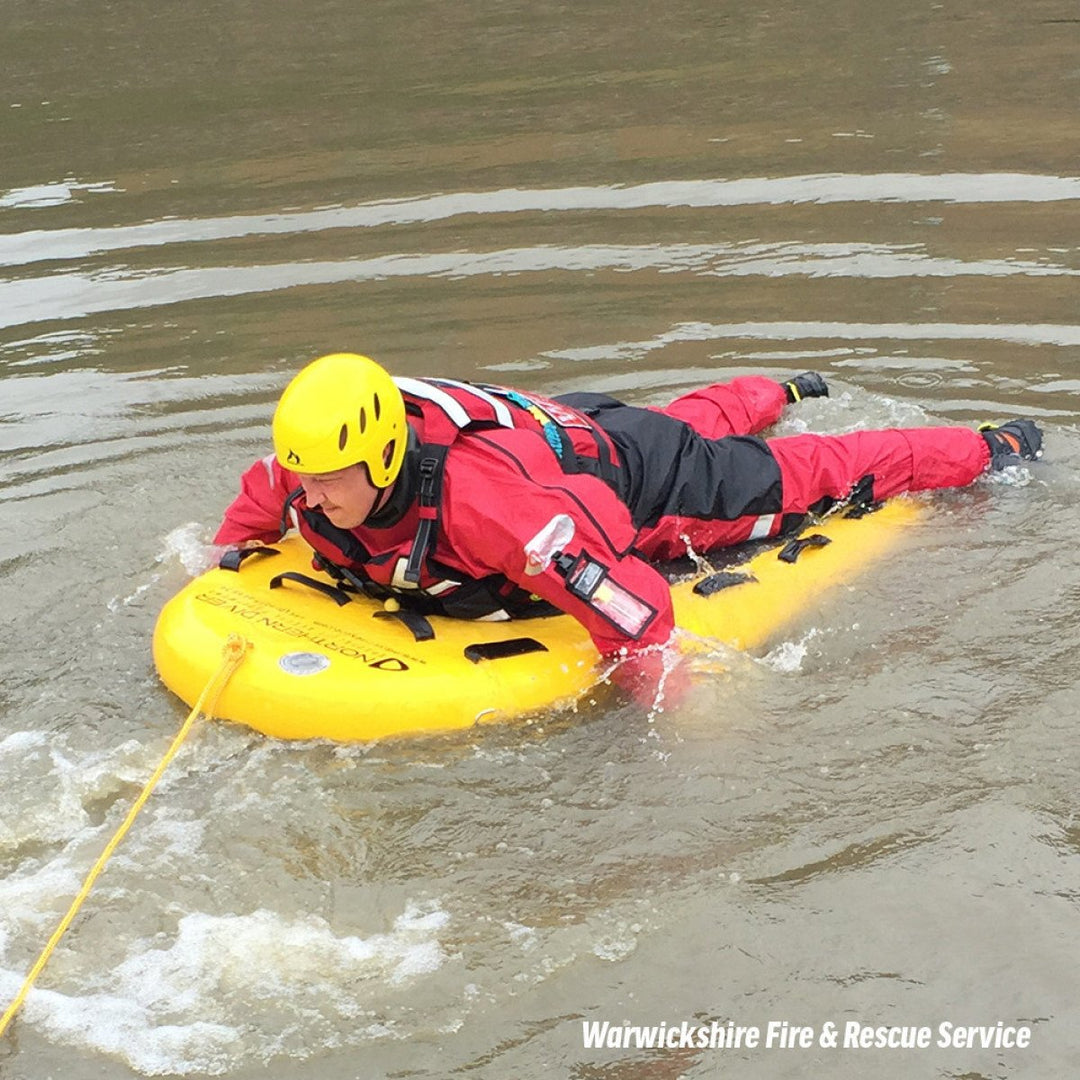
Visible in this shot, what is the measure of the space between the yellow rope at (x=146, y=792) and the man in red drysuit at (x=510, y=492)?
47cm

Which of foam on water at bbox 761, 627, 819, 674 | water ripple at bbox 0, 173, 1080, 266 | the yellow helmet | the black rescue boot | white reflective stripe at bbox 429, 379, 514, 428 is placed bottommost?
foam on water at bbox 761, 627, 819, 674

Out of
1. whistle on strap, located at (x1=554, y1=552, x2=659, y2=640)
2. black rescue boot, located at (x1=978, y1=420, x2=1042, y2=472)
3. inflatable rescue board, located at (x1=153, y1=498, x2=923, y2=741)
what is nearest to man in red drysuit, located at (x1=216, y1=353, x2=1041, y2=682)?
whistle on strap, located at (x1=554, y1=552, x2=659, y2=640)

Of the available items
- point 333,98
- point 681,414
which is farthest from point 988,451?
point 333,98

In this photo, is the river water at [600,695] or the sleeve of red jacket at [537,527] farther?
the sleeve of red jacket at [537,527]

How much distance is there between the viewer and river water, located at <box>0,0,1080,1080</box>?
353cm

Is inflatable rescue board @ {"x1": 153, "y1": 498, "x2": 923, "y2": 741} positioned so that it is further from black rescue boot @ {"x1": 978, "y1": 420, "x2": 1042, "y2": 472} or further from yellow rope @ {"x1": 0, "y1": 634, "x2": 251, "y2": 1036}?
black rescue boot @ {"x1": 978, "y1": 420, "x2": 1042, "y2": 472}

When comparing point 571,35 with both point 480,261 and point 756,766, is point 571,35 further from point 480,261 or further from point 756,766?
point 756,766

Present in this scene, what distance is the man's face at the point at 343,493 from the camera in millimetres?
4125

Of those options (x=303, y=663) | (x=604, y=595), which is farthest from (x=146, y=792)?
(x=604, y=595)

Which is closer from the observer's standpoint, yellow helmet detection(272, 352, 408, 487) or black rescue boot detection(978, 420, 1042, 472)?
yellow helmet detection(272, 352, 408, 487)

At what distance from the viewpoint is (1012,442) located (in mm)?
5676

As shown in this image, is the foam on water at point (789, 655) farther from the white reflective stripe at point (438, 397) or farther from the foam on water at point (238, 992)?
the foam on water at point (238, 992)

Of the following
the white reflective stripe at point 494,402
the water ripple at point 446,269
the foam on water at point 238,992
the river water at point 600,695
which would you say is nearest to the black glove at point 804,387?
the river water at point 600,695

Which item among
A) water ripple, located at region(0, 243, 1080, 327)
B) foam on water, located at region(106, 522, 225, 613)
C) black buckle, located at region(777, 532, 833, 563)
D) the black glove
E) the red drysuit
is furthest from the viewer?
water ripple, located at region(0, 243, 1080, 327)
